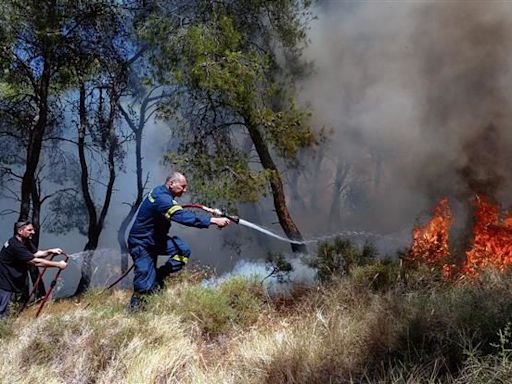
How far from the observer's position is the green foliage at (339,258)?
6637mm

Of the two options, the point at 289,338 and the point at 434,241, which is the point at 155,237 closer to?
the point at 289,338

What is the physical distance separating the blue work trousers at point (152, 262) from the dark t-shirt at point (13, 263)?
1419 millimetres

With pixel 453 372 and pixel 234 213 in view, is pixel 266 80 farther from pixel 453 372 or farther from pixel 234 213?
pixel 453 372

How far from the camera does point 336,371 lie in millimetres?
3383

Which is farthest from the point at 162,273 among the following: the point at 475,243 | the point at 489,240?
the point at 489,240

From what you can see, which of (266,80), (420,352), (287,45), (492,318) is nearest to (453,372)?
(420,352)

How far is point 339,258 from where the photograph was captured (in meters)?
6.77

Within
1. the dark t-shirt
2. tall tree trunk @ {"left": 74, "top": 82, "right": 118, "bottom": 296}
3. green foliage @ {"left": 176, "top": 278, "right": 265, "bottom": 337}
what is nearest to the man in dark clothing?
the dark t-shirt

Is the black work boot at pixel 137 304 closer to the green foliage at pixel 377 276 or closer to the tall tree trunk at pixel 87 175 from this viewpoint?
the green foliage at pixel 377 276

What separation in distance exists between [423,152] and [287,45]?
2.99 meters

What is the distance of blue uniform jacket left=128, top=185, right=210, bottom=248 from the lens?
5539mm

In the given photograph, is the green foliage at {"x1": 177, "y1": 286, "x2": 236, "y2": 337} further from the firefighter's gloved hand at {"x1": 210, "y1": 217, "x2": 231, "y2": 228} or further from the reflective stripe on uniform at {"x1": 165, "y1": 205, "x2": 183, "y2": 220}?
the reflective stripe on uniform at {"x1": 165, "y1": 205, "x2": 183, "y2": 220}

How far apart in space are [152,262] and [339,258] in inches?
91.2

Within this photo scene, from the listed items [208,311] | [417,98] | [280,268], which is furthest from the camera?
[417,98]
